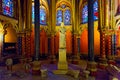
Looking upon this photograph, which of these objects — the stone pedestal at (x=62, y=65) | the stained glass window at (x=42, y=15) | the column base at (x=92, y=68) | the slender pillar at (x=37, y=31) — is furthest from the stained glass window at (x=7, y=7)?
the column base at (x=92, y=68)

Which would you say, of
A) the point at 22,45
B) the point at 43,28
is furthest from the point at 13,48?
the point at 43,28

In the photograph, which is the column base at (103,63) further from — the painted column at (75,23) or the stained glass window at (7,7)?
the stained glass window at (7,7)

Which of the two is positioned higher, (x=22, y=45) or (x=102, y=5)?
(x=102, y=5)

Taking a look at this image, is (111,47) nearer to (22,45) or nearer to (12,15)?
(22,45)

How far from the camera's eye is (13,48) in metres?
14.0

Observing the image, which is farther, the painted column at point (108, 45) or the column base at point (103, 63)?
the painted column at point (108, 45)

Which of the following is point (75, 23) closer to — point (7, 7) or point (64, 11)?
point (64, 11)

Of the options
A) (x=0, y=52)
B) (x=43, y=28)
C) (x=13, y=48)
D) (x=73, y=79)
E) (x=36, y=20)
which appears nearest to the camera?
(x=73, y=79)

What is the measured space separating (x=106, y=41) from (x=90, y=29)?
2973mm

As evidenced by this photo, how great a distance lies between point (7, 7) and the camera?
482 inches

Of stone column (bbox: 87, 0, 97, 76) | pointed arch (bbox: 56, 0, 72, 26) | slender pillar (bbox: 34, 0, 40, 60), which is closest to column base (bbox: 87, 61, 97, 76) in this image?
stone column (bbox: 87, 0, 97, 76)

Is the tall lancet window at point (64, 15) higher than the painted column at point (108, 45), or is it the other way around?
the tall lancet window at point (64, 15)

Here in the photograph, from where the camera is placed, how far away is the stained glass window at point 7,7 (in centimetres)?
1185

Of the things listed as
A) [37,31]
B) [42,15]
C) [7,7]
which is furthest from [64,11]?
[37,31]
